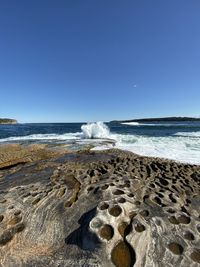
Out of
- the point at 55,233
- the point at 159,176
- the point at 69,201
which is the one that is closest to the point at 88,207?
the point at 69,201

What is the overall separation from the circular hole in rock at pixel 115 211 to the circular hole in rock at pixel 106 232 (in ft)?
1.06

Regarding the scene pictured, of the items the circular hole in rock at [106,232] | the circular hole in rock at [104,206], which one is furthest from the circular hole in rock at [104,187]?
the circular hole in rock at [106,232]

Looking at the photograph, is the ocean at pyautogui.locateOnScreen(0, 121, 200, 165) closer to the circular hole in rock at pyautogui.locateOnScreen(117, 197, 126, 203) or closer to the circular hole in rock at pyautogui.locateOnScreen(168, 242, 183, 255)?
the circular hole in rock at pyautogui.locateOnScreen(117, 197, 126, 203)

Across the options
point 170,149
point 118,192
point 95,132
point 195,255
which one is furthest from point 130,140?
point 195,255

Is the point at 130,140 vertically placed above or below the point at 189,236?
below

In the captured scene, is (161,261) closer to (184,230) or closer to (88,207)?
(184,230)

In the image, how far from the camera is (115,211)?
402cm

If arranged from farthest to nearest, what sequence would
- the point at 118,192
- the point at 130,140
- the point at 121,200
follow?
the point at 130,140 → the point at 118,192 → the point at 121,200

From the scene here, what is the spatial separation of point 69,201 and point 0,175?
5202 millimetres

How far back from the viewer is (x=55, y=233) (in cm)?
379

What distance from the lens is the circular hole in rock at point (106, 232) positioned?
3434mm

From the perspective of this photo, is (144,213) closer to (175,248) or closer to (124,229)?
(124,229)

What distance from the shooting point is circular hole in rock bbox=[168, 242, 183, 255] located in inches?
127

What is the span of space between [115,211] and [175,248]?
118cm
